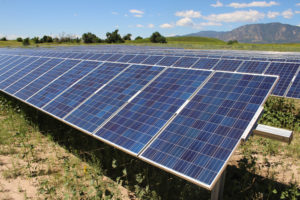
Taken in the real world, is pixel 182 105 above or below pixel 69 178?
above

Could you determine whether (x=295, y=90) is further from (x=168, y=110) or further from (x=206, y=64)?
(x=168, y=110)

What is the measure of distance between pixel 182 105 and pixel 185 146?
1.42 meters

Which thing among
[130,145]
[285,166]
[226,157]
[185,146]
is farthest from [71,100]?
[285,166]

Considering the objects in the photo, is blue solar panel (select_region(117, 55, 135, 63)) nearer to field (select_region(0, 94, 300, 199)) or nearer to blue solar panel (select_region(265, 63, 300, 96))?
field (select_region(0, 94, 300, 199))

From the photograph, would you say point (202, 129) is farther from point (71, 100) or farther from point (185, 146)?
point (71, 100)

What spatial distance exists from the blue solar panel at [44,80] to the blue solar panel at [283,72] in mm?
10935

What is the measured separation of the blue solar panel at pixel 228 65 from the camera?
517 inches

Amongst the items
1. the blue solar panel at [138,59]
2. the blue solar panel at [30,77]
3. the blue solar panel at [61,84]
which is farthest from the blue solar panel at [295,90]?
the blue solar panel at [30,77]

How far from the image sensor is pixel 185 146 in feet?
15.1

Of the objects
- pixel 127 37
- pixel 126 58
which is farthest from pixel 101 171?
pixel 127 37

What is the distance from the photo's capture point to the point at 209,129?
4781 mm

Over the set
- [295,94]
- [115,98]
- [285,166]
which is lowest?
[285,166]

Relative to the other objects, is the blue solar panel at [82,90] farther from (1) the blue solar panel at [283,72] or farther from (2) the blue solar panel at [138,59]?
(1) the blue solar panel at [283,72]

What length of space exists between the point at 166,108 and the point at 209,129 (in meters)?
1.42
